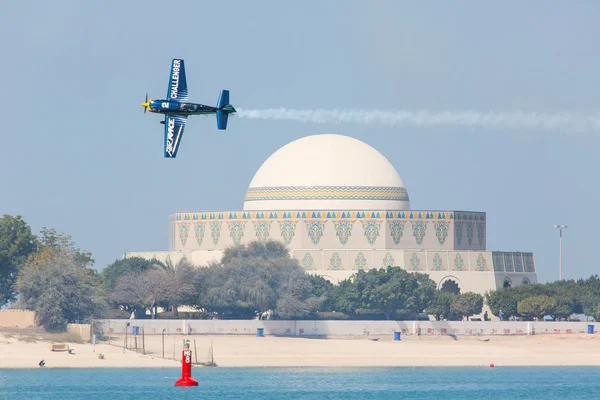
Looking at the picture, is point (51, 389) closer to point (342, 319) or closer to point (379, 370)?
point (379, 370)

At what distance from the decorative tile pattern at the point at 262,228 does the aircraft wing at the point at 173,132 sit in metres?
52.0

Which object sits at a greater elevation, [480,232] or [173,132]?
[480,232]

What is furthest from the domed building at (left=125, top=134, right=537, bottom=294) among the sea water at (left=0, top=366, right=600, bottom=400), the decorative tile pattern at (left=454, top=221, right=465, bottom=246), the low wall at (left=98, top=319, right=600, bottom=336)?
the sea water at (left=0, top=366, right=600, bottom=400)

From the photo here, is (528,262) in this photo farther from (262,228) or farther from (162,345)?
(162,345)

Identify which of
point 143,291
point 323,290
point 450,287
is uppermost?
point 450,287

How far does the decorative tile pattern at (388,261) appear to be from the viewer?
134m

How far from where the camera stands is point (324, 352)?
365 feet

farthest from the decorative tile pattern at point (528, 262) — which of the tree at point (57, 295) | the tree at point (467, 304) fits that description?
the tree at point (57, 295)

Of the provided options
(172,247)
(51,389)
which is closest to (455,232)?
(172,247)

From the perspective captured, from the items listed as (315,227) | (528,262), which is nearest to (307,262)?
(315,227)

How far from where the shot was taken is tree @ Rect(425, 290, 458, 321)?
12719cm

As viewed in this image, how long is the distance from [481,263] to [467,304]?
9334mm

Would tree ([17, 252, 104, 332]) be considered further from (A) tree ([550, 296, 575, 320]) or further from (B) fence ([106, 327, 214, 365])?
(A) tree ([550, 296, 575, 320])

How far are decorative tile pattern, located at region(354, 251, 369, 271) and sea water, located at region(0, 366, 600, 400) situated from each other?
89.0 feet
